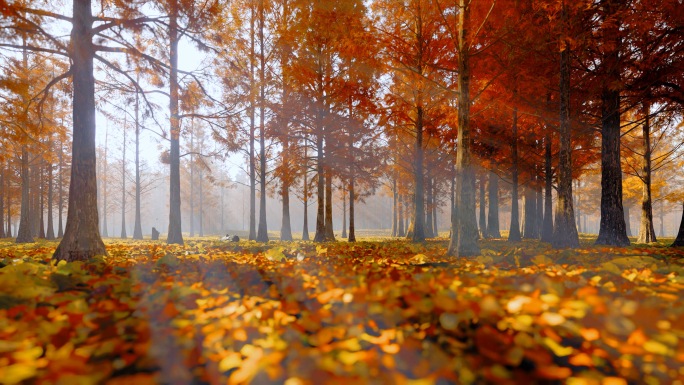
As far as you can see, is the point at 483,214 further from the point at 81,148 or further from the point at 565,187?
the point at 81,148

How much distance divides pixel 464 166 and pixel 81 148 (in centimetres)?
689

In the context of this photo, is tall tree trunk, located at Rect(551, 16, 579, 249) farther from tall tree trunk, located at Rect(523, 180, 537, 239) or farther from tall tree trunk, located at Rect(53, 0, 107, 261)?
tall tree trunk, located at Rect(53, 0, 107, 261)

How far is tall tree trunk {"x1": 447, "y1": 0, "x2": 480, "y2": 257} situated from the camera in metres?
6.20

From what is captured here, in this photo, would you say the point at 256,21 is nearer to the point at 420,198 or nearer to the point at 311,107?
the point at 311,107

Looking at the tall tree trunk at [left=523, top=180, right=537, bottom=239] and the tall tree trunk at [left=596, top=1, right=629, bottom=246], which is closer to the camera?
the tall tree trunk at [left=596, top=1, right=629, bottom=246]

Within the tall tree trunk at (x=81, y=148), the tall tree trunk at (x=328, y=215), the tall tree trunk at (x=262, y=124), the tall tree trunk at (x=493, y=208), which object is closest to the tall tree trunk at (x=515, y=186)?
the tall tree trunk at (x=493, y=208)

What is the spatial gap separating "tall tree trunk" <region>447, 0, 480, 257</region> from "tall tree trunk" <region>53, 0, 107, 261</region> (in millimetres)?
6630

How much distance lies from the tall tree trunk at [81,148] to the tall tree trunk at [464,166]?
663 cm

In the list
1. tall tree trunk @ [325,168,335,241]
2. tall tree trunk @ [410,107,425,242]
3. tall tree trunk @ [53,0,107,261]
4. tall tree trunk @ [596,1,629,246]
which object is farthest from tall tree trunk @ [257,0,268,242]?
tall tree trunk @ [596,1,629,246]

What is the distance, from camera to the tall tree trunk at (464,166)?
6.20m

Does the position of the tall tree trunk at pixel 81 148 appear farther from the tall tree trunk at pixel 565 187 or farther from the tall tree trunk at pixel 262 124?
the tall tree trunk at pixel 565 187

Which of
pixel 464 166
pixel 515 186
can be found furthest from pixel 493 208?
pixel 464 166

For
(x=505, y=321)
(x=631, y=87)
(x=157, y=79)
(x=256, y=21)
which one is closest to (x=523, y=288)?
(x=505, y=321)

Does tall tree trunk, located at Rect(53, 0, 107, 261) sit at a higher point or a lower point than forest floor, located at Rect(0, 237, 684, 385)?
higher
